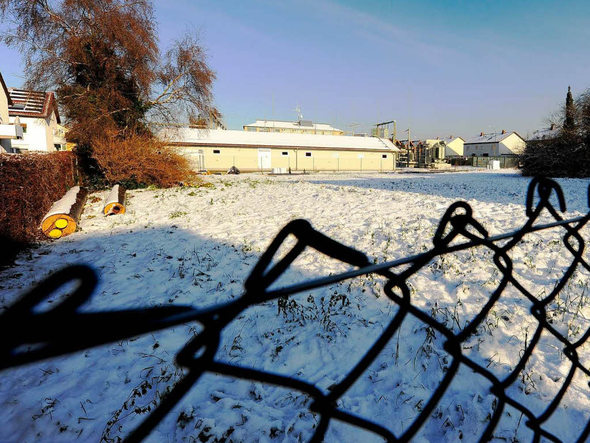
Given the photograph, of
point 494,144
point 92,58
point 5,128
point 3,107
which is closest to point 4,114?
point 3,107

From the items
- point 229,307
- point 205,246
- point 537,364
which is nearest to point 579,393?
point 537,364

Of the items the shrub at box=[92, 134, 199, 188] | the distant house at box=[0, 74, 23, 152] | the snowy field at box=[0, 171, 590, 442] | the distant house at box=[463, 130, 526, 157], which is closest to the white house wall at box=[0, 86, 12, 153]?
the distant house at box=[0, 74, 23, 152]

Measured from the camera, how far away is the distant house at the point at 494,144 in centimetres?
5969

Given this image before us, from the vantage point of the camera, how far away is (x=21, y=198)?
6.22 meters

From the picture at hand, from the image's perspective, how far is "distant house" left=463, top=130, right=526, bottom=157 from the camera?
5969cm

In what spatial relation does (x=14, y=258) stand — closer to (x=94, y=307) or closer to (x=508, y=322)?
(x=94, y=307)

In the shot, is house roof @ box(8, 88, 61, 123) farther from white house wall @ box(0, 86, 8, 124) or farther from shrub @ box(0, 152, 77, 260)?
shrub @ box(0, 152, 77, 260)

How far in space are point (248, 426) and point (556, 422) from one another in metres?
2.06

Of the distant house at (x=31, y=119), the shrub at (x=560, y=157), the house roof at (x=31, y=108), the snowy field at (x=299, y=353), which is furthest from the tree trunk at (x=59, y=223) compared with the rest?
the shrub at (x=560, y=157)

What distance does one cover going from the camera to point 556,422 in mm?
2172

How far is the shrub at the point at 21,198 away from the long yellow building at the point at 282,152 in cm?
2177

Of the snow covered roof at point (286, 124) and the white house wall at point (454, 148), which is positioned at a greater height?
the snow covered roof at point (286, 124)

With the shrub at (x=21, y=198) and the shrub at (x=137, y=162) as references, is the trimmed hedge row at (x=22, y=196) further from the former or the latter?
the shrub at (x=137, y=162)

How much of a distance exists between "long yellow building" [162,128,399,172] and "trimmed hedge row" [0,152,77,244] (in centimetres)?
2171
